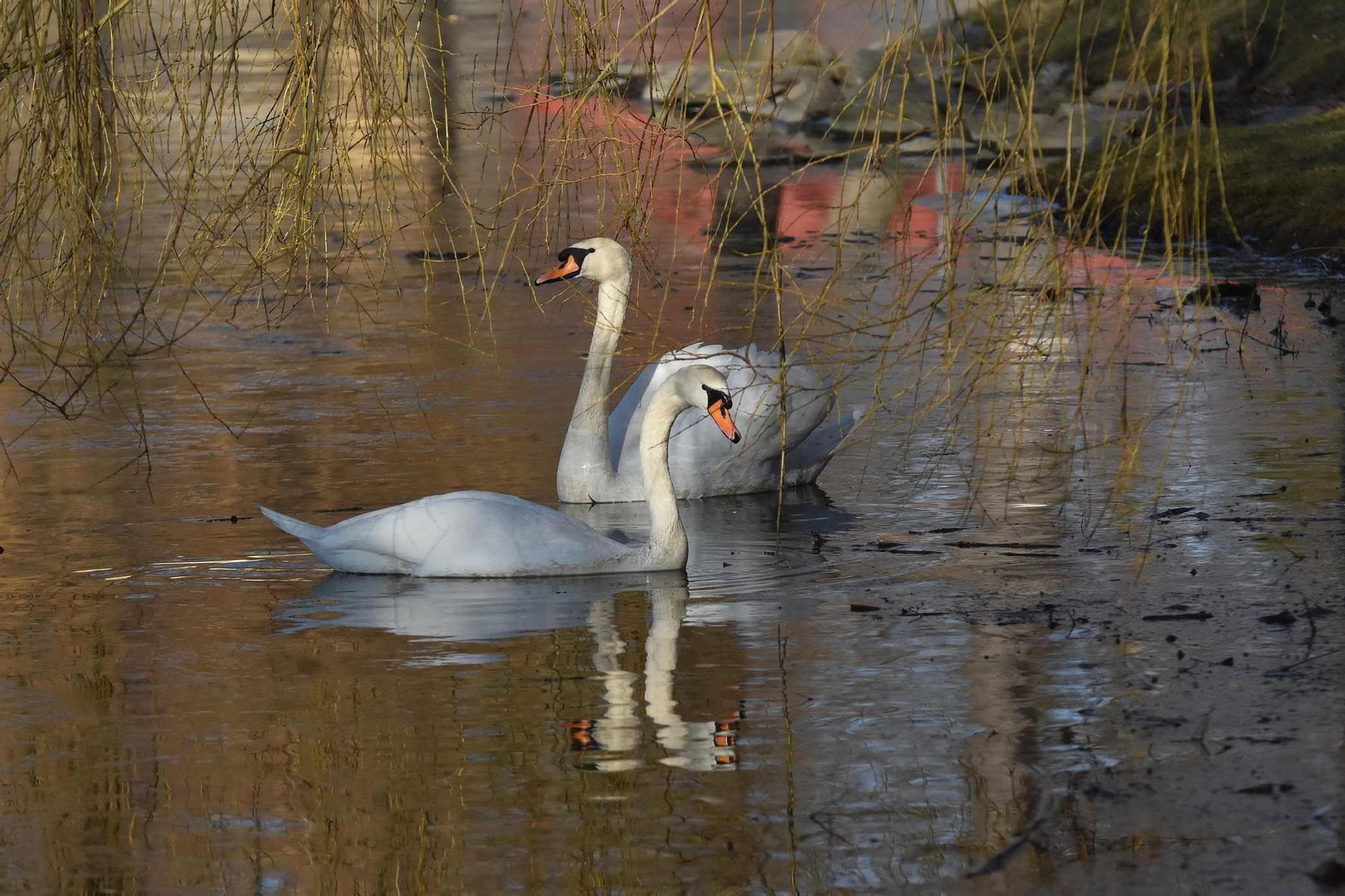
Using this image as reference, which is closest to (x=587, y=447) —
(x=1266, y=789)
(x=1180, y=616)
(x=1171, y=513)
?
(x=1171, y=513)

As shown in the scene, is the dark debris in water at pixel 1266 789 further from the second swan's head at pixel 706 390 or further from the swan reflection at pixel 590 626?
the second swan's head at pixel 706 390

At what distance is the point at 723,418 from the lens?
7941 millimetres

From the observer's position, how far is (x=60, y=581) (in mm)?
7773

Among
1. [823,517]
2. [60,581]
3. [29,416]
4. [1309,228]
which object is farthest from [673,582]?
[1309,228]

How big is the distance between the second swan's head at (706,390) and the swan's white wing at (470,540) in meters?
0.61

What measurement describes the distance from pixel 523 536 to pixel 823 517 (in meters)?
1.59

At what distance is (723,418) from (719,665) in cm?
165

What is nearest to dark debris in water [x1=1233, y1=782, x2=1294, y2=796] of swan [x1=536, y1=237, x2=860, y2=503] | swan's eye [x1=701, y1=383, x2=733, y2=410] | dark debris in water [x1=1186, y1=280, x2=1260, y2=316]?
swan's eye [x1=701, y1=383, x2=733, y2=410]

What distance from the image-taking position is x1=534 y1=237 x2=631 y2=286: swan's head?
972 centimetres

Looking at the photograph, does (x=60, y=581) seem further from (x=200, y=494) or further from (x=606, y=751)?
(x=606, y=751)

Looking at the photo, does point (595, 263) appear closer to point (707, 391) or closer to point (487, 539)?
point (707, 391)

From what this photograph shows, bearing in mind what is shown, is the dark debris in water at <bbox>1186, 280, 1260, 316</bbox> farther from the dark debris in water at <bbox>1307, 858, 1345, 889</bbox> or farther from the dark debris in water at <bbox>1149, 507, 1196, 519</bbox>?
the dark debris in water at <bbox>1307, 858, 1345, 889</bbox>

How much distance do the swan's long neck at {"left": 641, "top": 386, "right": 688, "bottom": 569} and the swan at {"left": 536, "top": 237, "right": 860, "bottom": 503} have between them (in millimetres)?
643

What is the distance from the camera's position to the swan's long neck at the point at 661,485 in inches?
312
